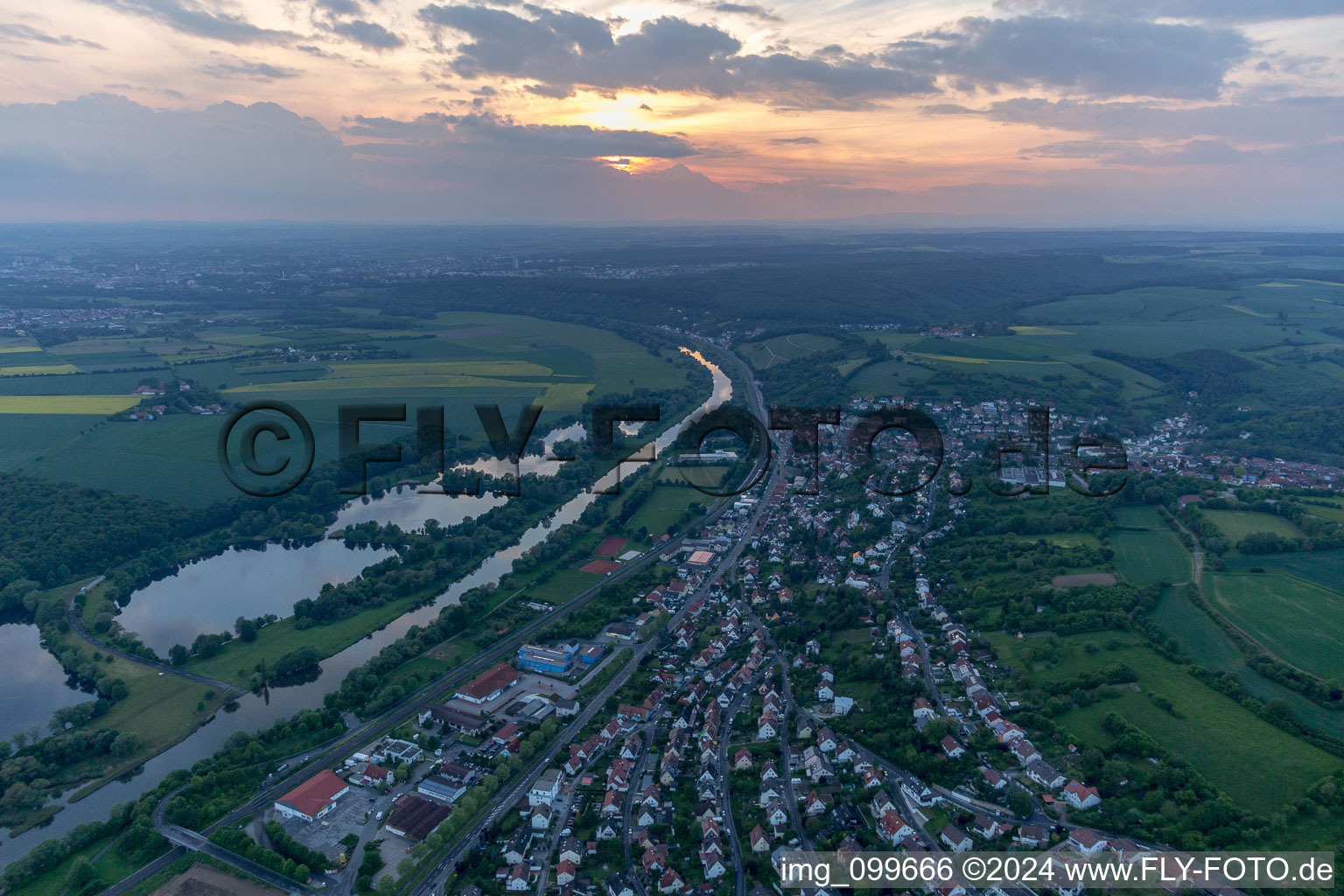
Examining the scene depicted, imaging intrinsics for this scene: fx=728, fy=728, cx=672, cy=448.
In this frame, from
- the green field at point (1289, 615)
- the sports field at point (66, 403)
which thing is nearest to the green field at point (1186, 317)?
the green field at point (1289, 615)

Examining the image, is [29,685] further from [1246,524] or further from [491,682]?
[1246,524]

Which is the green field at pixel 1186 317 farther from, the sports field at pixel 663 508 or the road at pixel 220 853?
the road at pixel 220 853

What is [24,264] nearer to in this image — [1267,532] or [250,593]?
[250,593]

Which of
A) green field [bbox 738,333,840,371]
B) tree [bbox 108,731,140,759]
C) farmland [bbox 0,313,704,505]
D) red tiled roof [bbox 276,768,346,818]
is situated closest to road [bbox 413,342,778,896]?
red tiled roof [bbox 276,768,346,818]

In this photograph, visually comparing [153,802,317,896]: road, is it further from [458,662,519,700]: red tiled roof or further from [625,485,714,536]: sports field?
[625,485,714,536]: sports field

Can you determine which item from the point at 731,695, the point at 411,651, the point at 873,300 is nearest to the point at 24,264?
the point at 873,300

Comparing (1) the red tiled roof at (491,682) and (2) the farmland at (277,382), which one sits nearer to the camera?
(1) the red tiled roof at (491,682)

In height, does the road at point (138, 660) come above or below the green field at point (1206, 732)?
below
